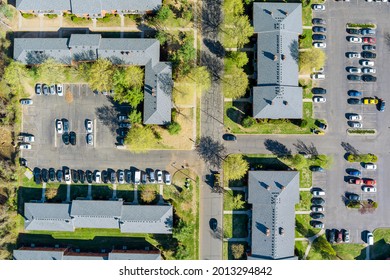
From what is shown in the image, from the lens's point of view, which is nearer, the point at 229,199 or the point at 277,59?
the point at 277,59

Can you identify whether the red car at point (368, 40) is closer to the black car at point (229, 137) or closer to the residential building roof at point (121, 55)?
the black car at point (229, 137)

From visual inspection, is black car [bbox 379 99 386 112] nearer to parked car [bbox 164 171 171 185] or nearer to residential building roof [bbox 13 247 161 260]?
parked car [bbox 164 171 171 185]

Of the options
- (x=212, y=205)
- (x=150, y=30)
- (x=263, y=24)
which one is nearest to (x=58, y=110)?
(x=150, y=30)

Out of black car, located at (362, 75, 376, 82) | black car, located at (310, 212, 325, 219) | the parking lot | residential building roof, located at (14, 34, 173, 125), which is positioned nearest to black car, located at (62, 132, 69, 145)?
residential building roof, located at (14, 34, 173, 125)

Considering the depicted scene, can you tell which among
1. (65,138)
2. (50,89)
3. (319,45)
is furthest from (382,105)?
(50,89)

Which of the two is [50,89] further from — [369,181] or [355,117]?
[369,181]

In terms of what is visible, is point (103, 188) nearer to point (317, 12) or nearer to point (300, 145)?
point (300, 145)

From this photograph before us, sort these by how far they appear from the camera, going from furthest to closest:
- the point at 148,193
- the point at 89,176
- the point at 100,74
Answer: the point at 89,176 → the point at 148,193 → the point at 100,74
